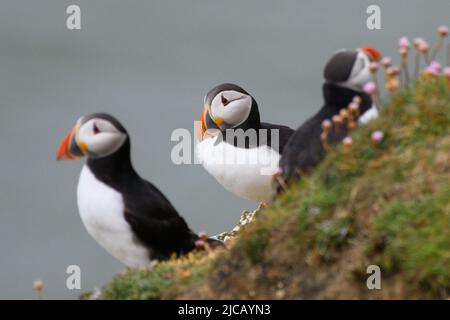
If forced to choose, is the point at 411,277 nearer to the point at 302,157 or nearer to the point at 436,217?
the point at 436,217

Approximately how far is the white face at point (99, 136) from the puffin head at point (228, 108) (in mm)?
2894

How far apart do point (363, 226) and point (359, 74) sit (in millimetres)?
1591

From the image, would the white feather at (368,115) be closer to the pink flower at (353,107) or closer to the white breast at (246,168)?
the pink flower at (353,107)

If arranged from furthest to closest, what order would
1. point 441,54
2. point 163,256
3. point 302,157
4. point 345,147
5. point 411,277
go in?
1. point 441,54
2. point 163,256
3. point 302,157
4. point 345,147
5. point 411,277

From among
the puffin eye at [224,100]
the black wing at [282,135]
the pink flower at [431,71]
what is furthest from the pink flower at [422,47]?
the puffin eye at [224,100]

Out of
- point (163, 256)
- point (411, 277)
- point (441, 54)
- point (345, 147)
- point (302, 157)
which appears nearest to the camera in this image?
point (411, 277)

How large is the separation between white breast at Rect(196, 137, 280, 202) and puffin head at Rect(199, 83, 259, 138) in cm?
24

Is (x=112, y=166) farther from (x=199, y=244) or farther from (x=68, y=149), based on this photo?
(x=199, y=244)

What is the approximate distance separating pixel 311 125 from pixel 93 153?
1575mm
